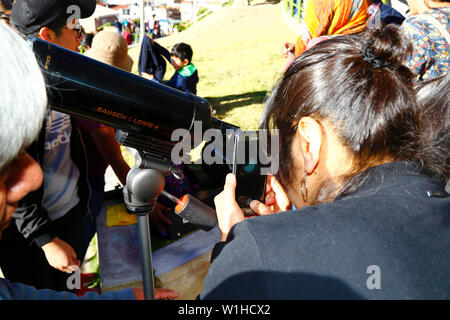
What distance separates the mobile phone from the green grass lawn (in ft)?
0.77

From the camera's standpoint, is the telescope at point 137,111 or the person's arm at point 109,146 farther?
the person's arm at point 109,146

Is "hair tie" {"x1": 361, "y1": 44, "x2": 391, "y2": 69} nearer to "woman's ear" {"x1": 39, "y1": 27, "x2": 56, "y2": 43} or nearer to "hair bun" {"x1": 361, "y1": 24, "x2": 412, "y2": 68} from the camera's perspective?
"hair bun" {"x1": 361, "y1": 24, "x2": 412, "y2": 68}

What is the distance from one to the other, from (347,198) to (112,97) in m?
0.74

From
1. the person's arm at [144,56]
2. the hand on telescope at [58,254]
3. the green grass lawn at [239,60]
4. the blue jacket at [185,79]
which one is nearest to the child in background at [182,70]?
the blue jacket at [185,79]

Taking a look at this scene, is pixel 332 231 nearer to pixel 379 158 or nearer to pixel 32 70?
pixel 379 158

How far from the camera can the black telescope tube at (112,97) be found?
3.22 feet

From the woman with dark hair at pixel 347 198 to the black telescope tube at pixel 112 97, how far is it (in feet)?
1.07

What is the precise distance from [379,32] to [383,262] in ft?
2.29

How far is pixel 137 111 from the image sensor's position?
1.12 meters

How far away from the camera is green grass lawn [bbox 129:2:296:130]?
6.36 meters
